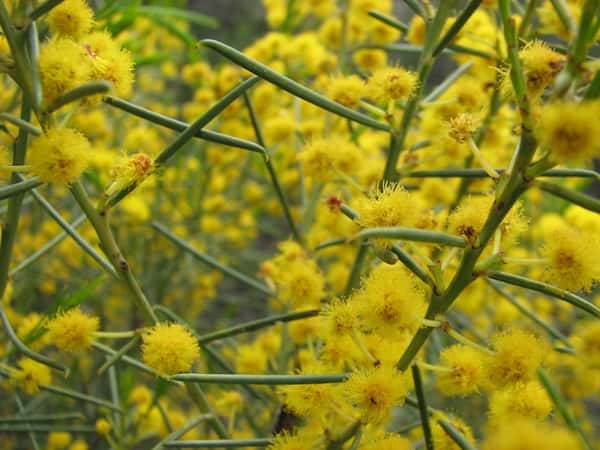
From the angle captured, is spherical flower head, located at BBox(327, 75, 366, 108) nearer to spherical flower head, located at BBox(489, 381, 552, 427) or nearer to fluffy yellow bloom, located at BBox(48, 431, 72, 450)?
spherical flower head, located at BBox(489, 381, 552, 427)

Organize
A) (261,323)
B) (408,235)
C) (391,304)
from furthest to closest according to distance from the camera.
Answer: (261,323) < (391,304) < (408,235)

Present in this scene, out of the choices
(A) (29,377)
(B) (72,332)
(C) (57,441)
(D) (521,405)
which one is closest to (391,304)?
(D) (521,405)

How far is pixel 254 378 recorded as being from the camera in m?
0.72

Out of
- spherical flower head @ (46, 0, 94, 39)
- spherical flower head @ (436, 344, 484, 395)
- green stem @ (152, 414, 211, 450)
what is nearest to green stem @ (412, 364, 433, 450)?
spherical flower head @ (436, 344, 484, 395)

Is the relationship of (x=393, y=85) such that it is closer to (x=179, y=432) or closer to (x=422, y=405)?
(x=422, y=405)

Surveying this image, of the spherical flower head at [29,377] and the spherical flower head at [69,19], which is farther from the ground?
the spherical flower head at [69,19]

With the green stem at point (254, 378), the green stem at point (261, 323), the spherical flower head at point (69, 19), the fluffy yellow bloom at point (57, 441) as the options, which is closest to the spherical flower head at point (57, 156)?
the spherical flower head at point (69, 19)

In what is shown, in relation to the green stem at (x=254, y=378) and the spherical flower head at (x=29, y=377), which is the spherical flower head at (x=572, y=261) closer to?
the green stem at (x=254, y=378)

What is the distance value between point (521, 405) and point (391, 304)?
0.21 meters

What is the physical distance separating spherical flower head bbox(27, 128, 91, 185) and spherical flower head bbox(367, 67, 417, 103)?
0.45 metres

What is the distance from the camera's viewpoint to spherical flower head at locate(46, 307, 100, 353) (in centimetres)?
86

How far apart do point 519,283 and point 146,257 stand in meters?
1.49

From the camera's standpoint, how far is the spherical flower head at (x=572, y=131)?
1.69 ft

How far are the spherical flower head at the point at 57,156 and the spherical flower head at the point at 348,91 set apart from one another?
1.58 ft
